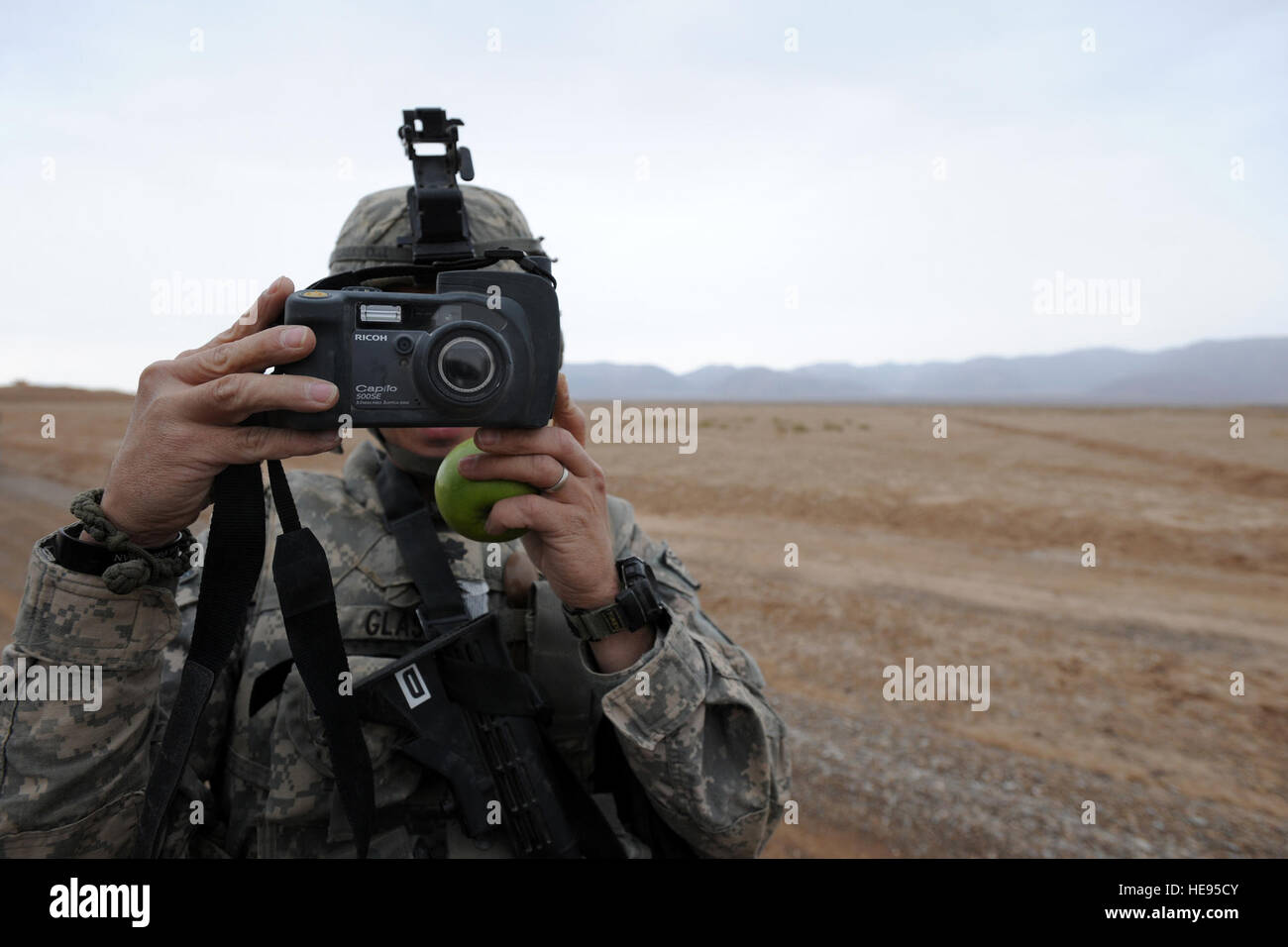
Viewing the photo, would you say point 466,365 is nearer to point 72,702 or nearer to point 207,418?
point 207,418

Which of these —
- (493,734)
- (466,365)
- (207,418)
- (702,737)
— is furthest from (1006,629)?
(207,418)

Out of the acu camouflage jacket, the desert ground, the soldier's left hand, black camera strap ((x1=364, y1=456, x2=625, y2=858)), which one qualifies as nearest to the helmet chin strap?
the acu camouflage jacket

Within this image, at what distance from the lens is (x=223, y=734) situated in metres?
2.21

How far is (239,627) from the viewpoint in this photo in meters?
1.86

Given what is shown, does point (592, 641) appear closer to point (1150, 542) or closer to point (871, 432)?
point (1150, 542)

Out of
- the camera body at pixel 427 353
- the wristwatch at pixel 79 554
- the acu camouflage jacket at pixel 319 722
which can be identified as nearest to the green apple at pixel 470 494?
the camera body at pixel 427 353

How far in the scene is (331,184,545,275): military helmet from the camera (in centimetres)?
282

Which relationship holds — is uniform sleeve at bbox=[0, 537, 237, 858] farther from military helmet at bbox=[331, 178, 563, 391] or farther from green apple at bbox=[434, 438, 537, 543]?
military helmet at bbox=[331, 178, 563, 391]

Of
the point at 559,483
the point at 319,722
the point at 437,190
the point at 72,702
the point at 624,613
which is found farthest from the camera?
the point at 437,190

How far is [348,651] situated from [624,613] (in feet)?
3.03

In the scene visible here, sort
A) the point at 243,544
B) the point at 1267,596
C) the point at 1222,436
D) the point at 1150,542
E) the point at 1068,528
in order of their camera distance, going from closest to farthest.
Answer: the point at 243,544, the point at 1267,596, the point at 1150,542, the point at 1068,528, the point at 1222,436

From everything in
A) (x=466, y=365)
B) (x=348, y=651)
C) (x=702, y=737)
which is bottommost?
(x=702, y=737)

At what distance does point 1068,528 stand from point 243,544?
41.8ft
